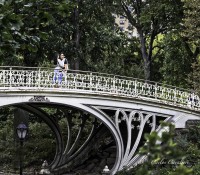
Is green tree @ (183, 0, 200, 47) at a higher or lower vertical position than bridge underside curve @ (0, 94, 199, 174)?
higher

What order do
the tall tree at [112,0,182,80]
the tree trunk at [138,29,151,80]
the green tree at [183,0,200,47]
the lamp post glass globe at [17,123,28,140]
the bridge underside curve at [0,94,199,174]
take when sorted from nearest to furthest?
the lamp post glass globe at [17,123,28,140] → the bridge underside curve at [0,94,199,174] → the green tree at [183,0,200,47] → the tall tree at [112,0,182,80] → the tree trunk at [138,29,151,80]

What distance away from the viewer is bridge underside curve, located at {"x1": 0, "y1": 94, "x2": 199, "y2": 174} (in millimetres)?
17927

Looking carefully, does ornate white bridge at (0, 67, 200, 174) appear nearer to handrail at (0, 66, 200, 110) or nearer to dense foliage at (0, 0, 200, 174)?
handrail at (0, 66, 200, 110)

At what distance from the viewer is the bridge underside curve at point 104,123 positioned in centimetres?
1793

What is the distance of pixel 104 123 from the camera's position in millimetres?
18328

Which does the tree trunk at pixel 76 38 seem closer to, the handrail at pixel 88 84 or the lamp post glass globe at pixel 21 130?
the handrail at pixel 88 84

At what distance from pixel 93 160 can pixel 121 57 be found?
37.1 feet

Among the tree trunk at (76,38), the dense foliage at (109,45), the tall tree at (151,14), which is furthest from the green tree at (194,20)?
the tree trunk at (76,38)

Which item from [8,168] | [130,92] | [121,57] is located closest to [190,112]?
[130,92]

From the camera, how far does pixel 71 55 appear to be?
2506 cm

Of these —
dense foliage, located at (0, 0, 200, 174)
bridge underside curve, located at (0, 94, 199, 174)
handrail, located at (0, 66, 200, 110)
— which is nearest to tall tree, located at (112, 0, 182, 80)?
dense foliage, located at (0, 0, 200, 174)

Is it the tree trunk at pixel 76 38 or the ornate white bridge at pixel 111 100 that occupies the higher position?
the tree trunk at pixel 76 38

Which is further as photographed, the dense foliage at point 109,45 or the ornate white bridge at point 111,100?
the dense foliage at point 109,45

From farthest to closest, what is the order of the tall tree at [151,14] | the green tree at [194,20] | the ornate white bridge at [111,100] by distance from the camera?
1. the tall tree at [151,14]
2. the green tree at [194,20]
3. the ornate white bridge at [111,100]
